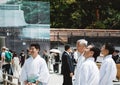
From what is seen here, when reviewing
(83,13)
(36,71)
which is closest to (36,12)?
(36,71)

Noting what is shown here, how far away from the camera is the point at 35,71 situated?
30.4ft

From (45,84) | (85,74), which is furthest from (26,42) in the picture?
(85,74)

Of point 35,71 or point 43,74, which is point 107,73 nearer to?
point 43,74

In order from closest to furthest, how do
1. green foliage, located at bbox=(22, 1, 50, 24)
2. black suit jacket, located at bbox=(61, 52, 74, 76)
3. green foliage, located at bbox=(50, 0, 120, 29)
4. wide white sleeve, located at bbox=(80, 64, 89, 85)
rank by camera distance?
wide white sleeve, located at bbox=(80, 64, 89, 85) < black suit jacket, located at bbox=(61, 52, 74, 76) < green foliage, located at bbox=(22, 1, 50, 24) < green foliage, located at bbox=(50, 0, 120, 29)

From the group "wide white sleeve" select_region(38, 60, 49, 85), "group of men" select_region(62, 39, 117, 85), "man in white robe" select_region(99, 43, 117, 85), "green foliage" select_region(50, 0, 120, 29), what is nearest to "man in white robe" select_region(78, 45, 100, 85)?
"group of men" select_region(62, 39, 117, 85)

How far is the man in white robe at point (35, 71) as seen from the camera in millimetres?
9219

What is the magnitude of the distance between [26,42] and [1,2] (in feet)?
8.41

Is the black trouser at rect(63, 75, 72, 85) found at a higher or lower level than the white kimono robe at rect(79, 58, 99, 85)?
lower

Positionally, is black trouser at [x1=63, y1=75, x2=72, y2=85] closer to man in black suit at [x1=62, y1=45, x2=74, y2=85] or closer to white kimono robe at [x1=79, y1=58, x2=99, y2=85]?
man in black suit at [x1=62, y1=45, x2=74, y2=85]

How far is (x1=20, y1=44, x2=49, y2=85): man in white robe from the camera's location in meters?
9.22

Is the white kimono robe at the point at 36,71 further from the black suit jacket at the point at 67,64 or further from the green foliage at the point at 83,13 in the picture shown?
the green foliage at the point at 83,13

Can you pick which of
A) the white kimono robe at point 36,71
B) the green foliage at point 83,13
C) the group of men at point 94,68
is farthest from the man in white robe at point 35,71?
the green foliage at point 83,13

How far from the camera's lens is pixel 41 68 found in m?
9.31

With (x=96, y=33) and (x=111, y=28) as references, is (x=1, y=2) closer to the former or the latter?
(x=96, y=33)
